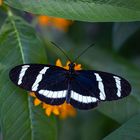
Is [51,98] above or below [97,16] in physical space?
below

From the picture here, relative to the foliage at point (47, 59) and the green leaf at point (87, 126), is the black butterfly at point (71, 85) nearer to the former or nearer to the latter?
the foliage at point (47, 59)

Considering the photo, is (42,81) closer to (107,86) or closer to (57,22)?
(107,86)

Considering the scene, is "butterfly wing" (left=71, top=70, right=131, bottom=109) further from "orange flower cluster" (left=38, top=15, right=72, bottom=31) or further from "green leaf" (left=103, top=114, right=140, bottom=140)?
"orange flower cluster" (left=38, top=15, right=72, bottom=31)

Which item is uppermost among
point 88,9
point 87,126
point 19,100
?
point 88,9

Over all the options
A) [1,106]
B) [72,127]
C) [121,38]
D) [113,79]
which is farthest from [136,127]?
[72,127]

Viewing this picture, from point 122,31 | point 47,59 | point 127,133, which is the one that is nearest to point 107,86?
point 127,133

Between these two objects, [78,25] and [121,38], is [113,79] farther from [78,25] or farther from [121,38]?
[78,25]

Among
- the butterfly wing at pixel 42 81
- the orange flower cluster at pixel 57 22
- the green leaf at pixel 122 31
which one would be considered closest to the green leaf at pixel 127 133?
the butterfly wing at pixel 42 81
